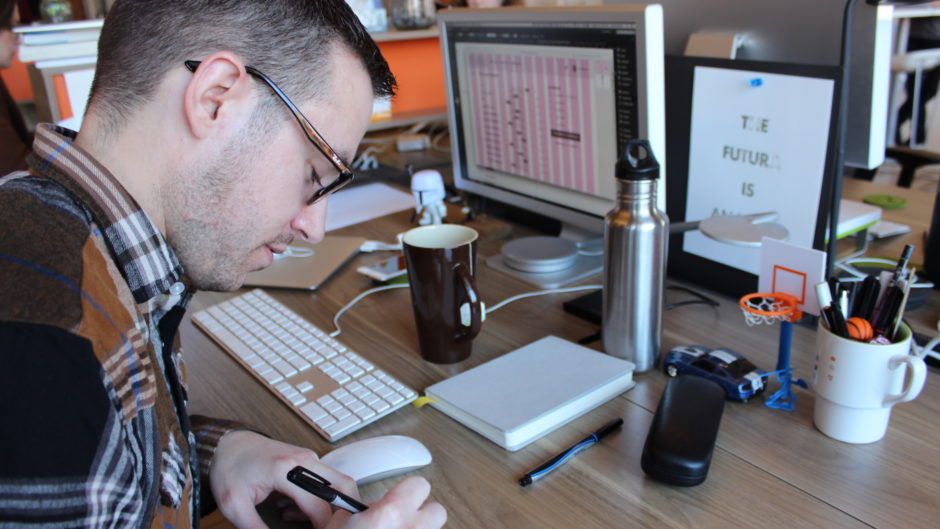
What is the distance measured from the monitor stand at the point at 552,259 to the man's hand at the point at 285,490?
0.58 meters

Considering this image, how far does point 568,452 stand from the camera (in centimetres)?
75

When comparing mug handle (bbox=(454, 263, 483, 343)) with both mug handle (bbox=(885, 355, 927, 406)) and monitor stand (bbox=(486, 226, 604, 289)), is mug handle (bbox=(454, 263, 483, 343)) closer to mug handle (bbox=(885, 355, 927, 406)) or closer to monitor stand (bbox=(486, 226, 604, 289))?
monitor stand (bbox=(486, 226, 604, 289))

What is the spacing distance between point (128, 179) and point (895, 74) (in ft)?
10.2

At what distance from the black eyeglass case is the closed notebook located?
0.09 m

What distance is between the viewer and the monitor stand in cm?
123

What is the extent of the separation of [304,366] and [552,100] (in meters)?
0.60

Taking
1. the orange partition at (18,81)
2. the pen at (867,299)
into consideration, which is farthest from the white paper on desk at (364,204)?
the orange partition at (18,81)

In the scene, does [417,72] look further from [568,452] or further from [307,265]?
[568,452]

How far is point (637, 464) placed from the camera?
74cm

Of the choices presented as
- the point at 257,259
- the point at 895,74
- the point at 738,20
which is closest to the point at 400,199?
the point at 738,20

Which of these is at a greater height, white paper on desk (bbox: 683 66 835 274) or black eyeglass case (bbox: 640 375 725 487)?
white paper on desk (bbox: 683 66 835 274)

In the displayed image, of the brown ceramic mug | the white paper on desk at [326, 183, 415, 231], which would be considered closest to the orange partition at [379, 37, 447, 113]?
the white paper on desk at [326, 183, 415, 231]

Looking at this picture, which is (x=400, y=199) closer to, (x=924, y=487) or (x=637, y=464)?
(x=637, y=464)

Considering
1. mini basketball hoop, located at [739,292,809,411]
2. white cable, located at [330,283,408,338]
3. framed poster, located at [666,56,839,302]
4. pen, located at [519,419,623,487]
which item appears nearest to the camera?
pen, located at [519,419,623,487]
